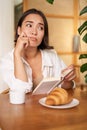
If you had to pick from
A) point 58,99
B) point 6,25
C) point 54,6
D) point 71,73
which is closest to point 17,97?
point 58,99

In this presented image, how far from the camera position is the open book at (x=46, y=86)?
49.9 inches

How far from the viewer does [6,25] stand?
294 centimetres

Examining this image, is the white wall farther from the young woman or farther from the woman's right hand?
the woman's right hand

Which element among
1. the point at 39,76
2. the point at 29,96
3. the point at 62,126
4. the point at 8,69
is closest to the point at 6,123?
the point at 62,126

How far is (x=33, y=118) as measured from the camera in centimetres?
89

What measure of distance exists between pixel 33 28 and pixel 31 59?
0.26m

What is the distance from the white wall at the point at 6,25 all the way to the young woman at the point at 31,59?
121 centimetres

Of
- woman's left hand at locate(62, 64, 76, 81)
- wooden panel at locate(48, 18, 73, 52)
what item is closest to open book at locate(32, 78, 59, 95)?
woman's left hand at locate(62, 64, 76, 81)

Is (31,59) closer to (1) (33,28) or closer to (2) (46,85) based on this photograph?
(1) (33,28)

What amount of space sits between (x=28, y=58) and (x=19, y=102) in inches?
26.3

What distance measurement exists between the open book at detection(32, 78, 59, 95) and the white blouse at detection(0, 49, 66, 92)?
59 millimetres

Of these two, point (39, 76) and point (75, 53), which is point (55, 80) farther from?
point (75, 53)

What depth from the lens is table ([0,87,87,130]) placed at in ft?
2.66

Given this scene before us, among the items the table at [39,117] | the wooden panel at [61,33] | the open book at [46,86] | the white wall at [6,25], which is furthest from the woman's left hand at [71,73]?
the wooden panel at [61,33]
